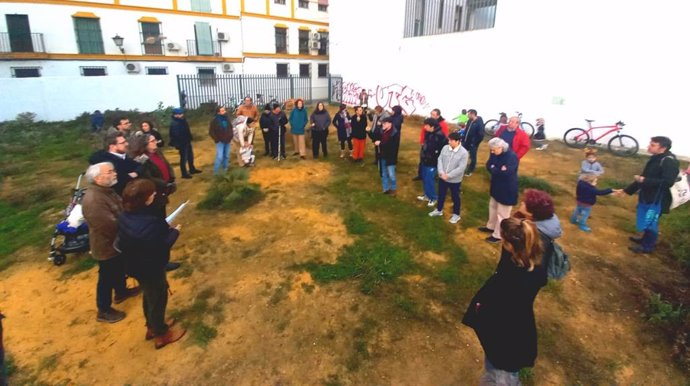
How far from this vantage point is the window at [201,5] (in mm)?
24859

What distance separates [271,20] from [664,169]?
28540 mm

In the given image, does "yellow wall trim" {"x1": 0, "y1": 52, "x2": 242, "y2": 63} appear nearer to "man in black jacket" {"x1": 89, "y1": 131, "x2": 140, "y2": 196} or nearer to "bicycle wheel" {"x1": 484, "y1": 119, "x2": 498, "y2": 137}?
"bicycle wheel" {"x1": 484, "y1": 119, "x2": 498, "y2": 137}

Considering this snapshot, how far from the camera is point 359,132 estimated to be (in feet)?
30.0

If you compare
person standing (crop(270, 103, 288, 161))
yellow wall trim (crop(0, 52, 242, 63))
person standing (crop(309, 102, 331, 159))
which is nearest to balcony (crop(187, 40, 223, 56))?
yellow wall trim (crop(0, 52, 242, 63))

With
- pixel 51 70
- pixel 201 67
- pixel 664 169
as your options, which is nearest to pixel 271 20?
pixel 201 67

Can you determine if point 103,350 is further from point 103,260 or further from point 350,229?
point 350,229

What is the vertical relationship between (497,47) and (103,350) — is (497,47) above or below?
above

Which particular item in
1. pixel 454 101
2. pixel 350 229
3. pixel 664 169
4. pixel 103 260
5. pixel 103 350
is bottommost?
pixel 103 350

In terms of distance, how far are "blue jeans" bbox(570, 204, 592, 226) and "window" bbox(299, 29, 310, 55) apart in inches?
1108

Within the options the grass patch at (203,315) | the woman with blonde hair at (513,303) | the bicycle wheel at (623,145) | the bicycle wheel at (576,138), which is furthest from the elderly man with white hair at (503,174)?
the bicycle wheel at (576,138)

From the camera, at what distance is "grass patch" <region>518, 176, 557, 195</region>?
791 centimetres

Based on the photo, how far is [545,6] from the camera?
11.5m

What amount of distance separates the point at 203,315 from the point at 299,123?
251 inches

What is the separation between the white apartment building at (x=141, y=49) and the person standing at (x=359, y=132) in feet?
37.7
